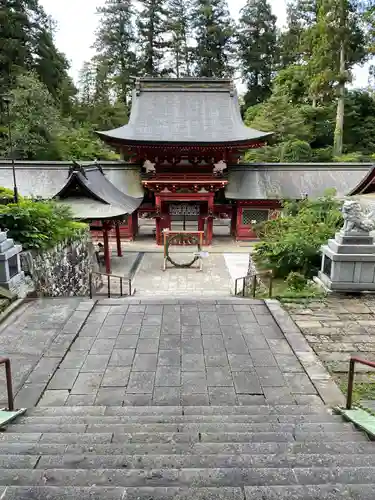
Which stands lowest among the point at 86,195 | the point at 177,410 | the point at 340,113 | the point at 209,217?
the point at 209,217

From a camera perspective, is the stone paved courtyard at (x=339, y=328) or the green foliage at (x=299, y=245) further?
the green foliage at (x=299, y=245)

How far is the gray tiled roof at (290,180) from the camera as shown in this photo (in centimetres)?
1903

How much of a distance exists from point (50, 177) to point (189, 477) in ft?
60.0

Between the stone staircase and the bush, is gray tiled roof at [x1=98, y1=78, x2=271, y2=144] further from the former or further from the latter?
the stone staircase

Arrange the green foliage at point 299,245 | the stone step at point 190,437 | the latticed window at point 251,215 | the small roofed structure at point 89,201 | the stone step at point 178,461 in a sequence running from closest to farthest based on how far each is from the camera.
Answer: the stone step at point 178,461, the stone step at point 190,437, the green foliage at point 299,245, the small roofed structure at point 89,201, the latticed window at point 251,215

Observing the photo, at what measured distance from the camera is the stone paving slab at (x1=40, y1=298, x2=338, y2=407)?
4.25 metres

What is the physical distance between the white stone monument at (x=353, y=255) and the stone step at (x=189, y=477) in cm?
540

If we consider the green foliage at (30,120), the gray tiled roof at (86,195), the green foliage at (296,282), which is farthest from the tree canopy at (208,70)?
the green foliage at (296,282)

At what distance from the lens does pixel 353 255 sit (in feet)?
23.9

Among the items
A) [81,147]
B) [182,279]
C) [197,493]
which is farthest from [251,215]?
[197,493]

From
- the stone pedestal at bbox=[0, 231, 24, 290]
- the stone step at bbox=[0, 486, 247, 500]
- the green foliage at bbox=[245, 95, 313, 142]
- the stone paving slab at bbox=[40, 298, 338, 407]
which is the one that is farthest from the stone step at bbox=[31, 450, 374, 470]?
the green foliage at bbox=[245, 95, 313, 142]

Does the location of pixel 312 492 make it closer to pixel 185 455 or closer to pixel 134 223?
pixel 185 455

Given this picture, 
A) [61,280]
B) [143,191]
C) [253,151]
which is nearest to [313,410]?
[61,280]

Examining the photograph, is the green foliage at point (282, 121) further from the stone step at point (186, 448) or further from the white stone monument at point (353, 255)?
the stone step at point (186, 448)
